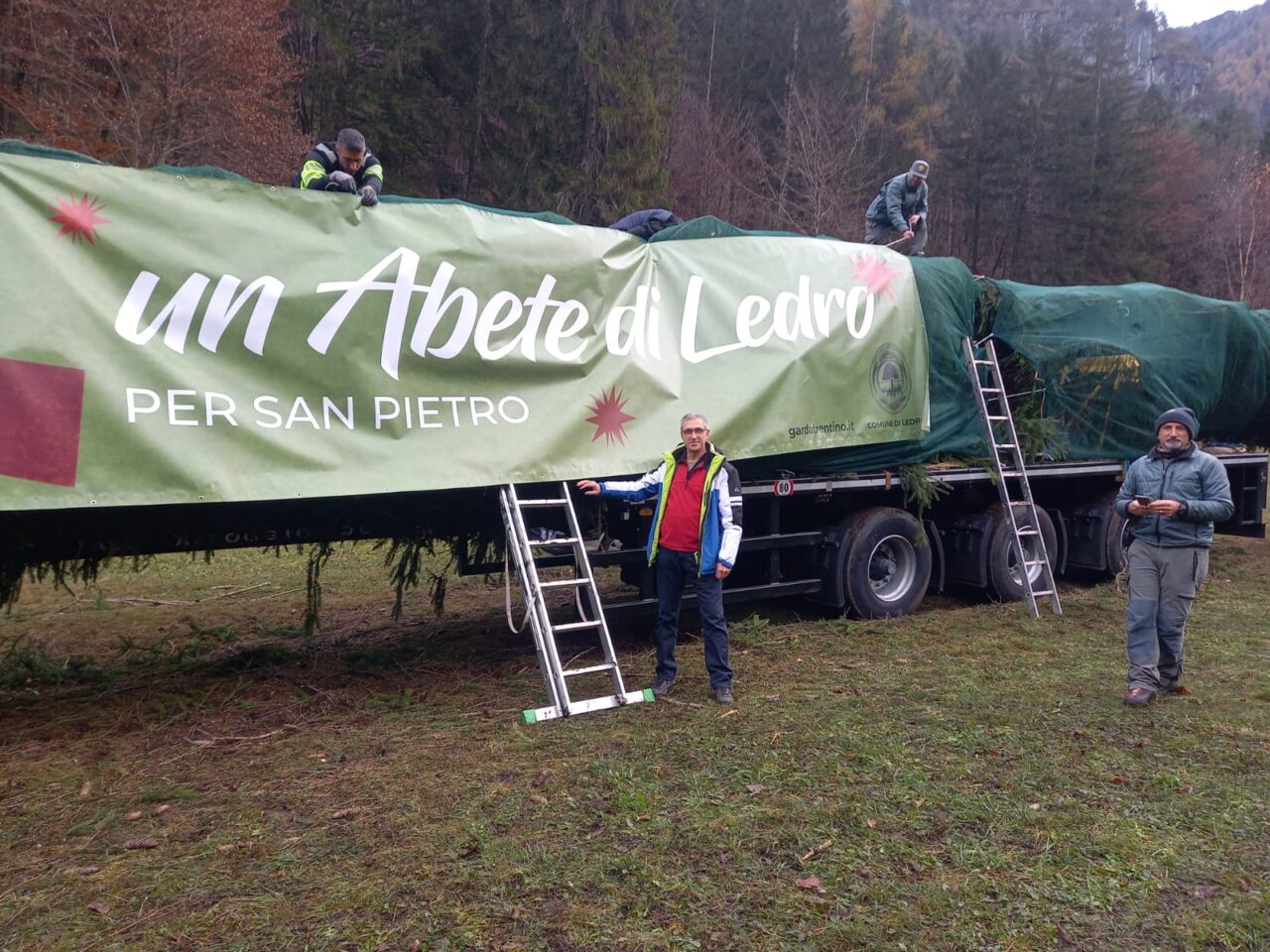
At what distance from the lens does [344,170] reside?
20.9ft

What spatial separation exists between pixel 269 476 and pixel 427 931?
295 cm

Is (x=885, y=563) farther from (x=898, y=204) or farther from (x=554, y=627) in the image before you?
(x=898, y=204)

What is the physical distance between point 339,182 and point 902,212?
6625mm

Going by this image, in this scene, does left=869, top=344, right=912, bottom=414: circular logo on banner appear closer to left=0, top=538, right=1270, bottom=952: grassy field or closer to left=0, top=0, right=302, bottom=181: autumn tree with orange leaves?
left=0, top=538, right=1270, bottom=952: grassy field

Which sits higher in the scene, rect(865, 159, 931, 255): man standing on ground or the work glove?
rect(865, 159, 931, 255): man standing on ground

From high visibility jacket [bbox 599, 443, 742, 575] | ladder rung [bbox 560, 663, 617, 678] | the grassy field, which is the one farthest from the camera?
high visibility jacket [bbox 599, 443, 742, 575]

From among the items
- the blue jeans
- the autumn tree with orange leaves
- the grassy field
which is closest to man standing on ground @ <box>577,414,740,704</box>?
the blue jeans

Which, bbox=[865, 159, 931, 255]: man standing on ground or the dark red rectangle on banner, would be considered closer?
the dark red rectangle on banner

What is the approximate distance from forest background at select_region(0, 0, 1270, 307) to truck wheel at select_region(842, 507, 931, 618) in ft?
46.2

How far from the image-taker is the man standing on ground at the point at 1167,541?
18.6ft

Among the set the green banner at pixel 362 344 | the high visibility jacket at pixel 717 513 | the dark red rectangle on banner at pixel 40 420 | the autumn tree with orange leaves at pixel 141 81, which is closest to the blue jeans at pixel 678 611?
the high visibility jacket at pixel 717 513

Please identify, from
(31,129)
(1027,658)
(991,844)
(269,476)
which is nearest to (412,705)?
(269,476)

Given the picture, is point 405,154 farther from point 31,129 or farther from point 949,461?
point 949,461

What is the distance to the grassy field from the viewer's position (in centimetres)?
338
